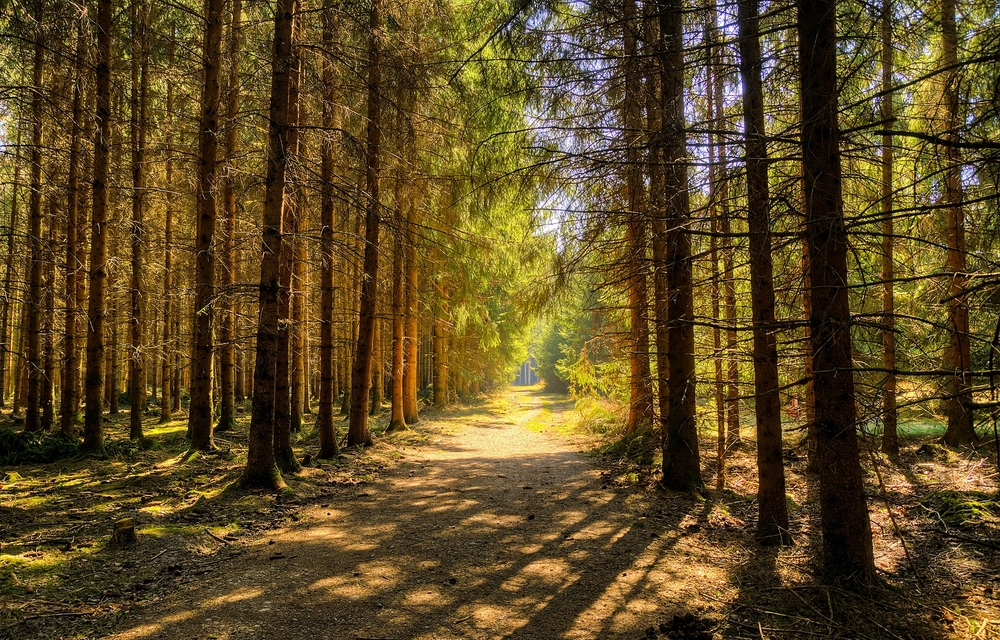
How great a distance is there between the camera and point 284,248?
8.85 m

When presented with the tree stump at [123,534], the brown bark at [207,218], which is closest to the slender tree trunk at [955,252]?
the tree stump at [123,534]

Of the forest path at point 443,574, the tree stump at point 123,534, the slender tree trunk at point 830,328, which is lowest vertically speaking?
the forest path at point 443,574

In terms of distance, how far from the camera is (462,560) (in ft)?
18.8

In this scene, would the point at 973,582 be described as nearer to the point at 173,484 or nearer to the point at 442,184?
the point at 173,484

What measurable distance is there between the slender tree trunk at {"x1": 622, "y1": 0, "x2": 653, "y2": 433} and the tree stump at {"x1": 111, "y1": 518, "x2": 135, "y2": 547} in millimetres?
5976

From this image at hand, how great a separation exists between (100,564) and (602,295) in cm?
887

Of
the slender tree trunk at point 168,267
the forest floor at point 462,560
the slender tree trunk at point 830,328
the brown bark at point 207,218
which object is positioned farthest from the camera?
the slender tree trunk at point 168,267

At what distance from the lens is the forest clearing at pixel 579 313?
4.26 m

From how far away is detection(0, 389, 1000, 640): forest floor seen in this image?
4.16m

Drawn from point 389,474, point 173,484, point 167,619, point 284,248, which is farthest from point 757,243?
Result: point 173,484

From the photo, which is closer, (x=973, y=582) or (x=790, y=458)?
(x=973, y=582)

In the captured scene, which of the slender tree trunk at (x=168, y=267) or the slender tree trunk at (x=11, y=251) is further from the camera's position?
the slender tree trunk at (x=168, y=267)

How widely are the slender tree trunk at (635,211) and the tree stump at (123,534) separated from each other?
598 cm

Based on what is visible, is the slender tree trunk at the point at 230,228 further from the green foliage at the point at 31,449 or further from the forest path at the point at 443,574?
the forest path at the point at 443,574
